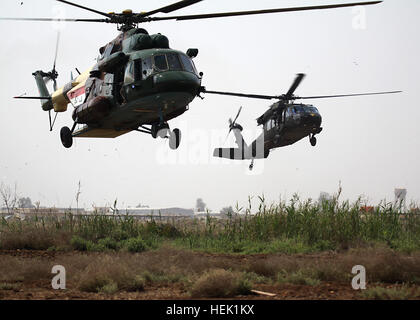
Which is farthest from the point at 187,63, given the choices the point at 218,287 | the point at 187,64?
the point at 218,287

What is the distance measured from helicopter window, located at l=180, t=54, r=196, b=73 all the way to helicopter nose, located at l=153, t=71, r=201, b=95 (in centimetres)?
34

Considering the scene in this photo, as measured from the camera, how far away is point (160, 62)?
53.2 feet

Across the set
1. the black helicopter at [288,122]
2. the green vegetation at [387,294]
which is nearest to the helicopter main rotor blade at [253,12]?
the green vegetation at [387,294]

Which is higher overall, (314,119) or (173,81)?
(314,119)

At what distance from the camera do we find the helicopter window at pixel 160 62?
53.1 feet

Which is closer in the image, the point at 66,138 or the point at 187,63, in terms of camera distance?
the point at 187,63

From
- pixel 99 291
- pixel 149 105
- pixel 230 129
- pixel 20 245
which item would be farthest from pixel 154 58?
pixel 230 129

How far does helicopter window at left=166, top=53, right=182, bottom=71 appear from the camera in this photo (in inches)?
639

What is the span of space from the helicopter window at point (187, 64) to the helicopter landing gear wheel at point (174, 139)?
284 cm

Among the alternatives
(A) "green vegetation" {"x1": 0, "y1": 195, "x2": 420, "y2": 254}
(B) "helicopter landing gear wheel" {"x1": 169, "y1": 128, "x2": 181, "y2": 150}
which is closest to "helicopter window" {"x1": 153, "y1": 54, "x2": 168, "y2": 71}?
(B) "helicopter landing gear wheel" {"x1": 169, "y1": 128, "x2": 181, "y2": 150}

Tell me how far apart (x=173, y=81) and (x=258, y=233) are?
5.67 m

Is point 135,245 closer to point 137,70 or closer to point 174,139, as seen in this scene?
point 174,139

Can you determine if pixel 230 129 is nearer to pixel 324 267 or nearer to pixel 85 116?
pixel 85 116
